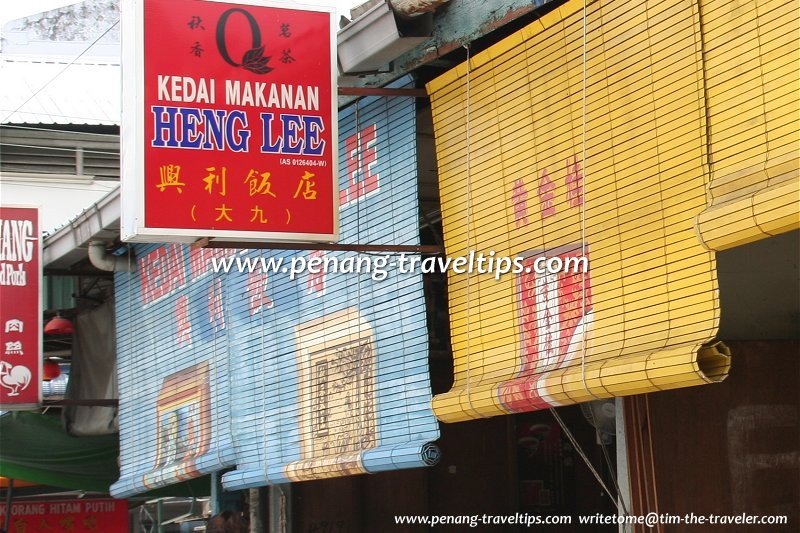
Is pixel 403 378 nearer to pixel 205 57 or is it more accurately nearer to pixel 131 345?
pixel 205 57

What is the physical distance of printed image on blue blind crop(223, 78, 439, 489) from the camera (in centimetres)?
784

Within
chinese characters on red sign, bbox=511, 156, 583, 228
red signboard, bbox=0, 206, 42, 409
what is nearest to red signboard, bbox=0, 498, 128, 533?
red signboard, bbox=0, 206, 42, 409

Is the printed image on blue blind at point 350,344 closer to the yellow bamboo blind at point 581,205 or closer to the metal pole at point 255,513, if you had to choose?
the yellow bamboo blind at point 581,205

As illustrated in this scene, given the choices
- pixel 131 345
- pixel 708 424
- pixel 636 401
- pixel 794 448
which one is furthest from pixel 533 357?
pixel 131 345

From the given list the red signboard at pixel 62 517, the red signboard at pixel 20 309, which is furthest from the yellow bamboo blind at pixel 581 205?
the red signboard at pixel 62 517

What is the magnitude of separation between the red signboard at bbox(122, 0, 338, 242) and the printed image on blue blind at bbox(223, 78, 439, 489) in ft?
2.30

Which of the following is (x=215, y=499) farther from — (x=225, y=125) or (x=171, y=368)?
(x=225, y=125)

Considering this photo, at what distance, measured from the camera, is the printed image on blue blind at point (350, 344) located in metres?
7.84

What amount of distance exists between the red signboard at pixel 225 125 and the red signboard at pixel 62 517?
346 inches

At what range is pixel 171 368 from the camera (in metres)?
11.2

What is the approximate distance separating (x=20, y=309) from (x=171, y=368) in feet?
7.11

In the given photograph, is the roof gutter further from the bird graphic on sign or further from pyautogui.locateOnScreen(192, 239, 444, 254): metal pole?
pyautogui.locateOnScreen(192, 239, 444, 254): metal pole

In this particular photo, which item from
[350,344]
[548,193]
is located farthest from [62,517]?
[548,193]

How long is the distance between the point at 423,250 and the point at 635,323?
6.25 ft
